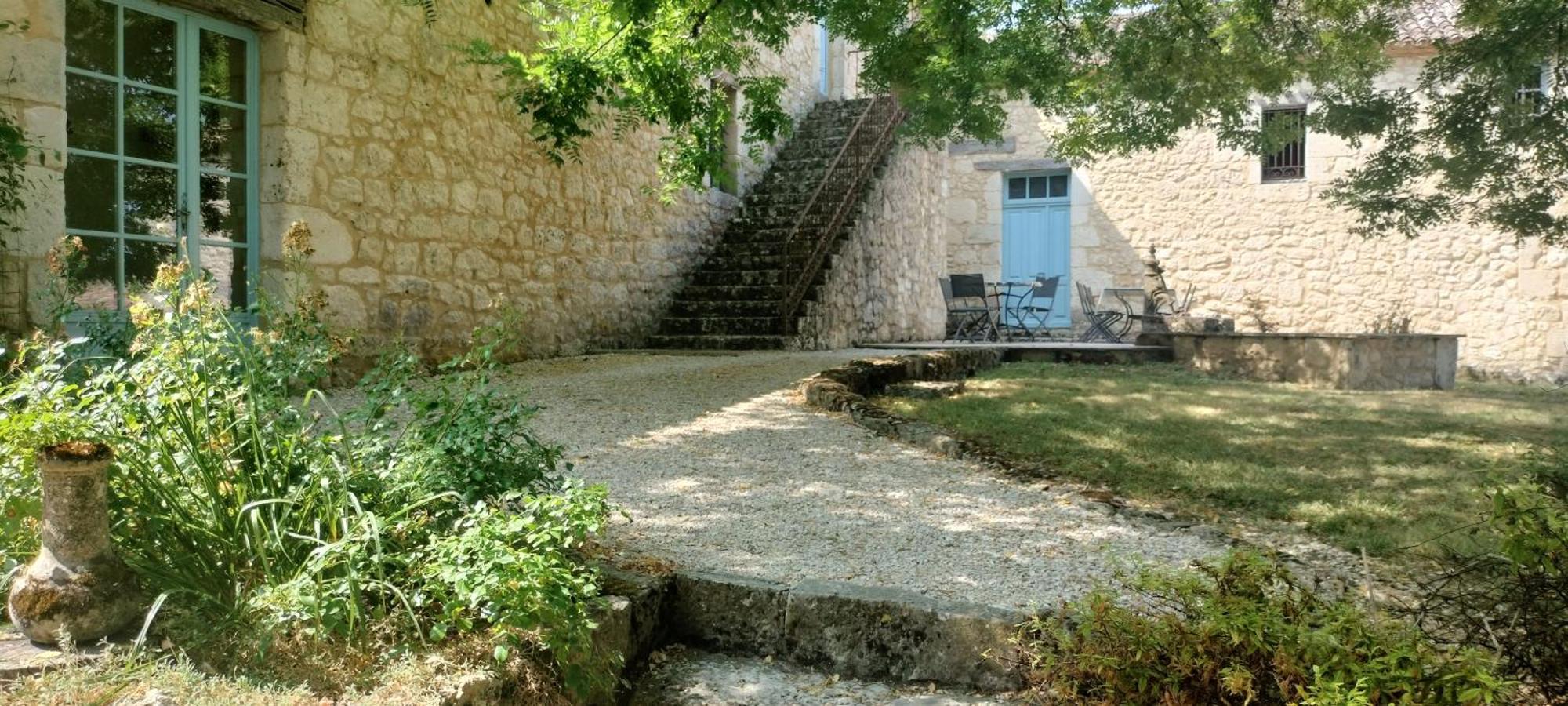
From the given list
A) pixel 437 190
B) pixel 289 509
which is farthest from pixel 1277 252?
pixel 289 509

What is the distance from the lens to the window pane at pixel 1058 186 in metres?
14.8

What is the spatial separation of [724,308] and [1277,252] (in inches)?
336

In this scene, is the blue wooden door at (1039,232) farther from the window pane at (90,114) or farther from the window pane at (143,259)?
A: the window pane at (90,114)

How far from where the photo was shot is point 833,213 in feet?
33.8

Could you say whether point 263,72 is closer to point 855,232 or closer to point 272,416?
point 272,416

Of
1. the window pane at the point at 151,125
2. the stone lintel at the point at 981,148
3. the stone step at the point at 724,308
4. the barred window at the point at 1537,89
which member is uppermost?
the stone lintel at the point at 981,148

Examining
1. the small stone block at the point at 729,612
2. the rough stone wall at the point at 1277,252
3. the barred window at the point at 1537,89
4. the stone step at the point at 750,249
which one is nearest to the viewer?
the small stone block at the point at 729,612

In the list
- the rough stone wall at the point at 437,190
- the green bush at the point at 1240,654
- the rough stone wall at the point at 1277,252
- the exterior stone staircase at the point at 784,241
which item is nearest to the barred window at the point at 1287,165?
the rough stone wall at the point at 1277,252

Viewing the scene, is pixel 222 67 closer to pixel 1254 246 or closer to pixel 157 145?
pixel 157 145

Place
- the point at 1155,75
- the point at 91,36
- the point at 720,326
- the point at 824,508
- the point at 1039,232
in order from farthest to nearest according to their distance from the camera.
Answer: the point at 1039,232 → the point at 720,326 → the point at 1155,75 → the point at 91,36 → the point at 824,508

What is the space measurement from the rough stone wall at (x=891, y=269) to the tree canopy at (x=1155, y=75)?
8.39 ft

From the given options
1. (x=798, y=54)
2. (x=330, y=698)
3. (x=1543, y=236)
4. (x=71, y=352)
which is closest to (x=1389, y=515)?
(x=1543, y=236)

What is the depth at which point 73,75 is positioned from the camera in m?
4.54

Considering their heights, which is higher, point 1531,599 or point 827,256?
point 827,256
